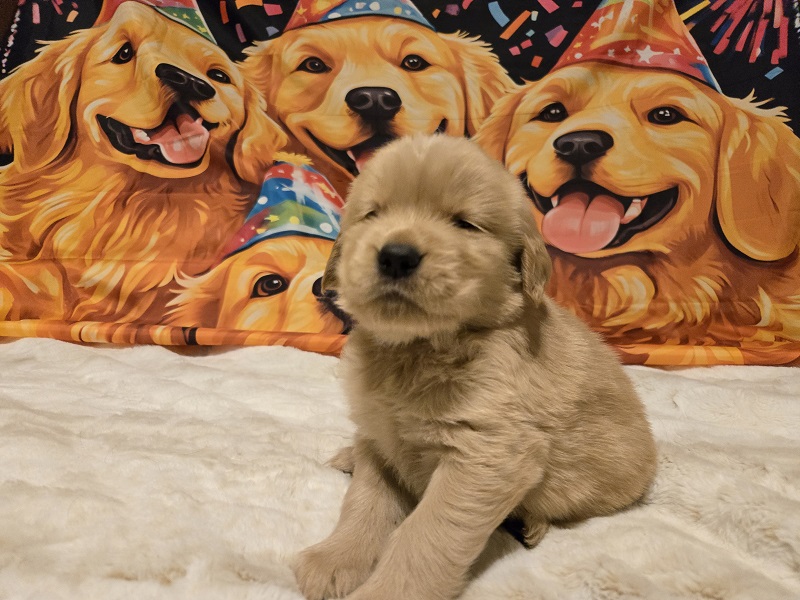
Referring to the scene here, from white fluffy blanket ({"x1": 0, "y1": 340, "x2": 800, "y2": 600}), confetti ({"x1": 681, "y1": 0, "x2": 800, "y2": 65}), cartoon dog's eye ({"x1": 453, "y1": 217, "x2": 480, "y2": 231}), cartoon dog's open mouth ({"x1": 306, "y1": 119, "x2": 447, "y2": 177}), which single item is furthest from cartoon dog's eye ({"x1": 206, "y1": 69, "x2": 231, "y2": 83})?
confetti ({"x1": 681, "y1": 0, "x2": 800, "y2": 65})

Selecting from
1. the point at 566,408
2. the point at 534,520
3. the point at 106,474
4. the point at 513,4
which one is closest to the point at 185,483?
the point at 106,474

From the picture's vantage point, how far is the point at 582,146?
312 cm

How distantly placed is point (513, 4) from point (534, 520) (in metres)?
2.96

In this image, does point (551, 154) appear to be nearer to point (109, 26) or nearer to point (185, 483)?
point (185, 483)

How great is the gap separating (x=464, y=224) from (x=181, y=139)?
2603 millimetres

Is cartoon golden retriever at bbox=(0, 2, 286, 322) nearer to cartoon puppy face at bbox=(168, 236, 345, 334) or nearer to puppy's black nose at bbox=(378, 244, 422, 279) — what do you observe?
cartoon puppy face at bbox=(168, 236, 345, 334)

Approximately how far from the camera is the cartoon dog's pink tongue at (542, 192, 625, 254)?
10.2 ft

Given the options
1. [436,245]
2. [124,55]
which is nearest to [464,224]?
[436,245]

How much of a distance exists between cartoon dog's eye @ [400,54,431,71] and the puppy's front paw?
2859 mm

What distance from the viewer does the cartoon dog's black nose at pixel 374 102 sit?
10.6 ft

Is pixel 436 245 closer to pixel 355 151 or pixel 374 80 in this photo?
pixel 355 151

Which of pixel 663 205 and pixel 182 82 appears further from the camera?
pixel 182 82

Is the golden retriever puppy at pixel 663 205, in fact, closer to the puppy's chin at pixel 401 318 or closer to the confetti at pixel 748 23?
the confetti at pixel 748 23

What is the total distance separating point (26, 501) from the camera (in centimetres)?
141
